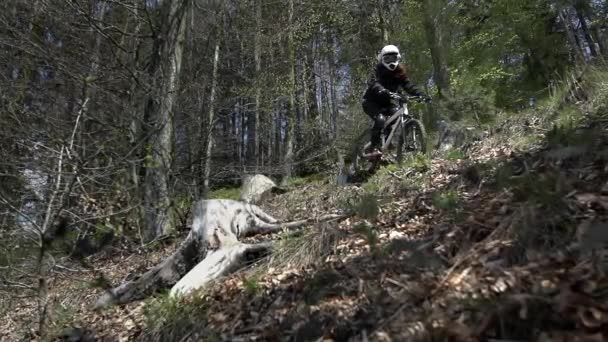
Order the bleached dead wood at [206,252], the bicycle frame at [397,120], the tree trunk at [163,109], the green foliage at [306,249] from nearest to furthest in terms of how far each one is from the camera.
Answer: the green foliage at [306,249]
the bleached dead wood at [206,252]
the tree trunk at [163,109]
the bicycle frame at [397,120]

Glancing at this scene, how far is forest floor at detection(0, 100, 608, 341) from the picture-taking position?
7.75 feet

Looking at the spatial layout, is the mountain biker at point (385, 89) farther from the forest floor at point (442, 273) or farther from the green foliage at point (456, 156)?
the forest floor at point (442, 273)

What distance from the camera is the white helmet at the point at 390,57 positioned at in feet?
27.7

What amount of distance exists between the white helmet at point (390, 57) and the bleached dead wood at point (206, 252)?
3.89 metres

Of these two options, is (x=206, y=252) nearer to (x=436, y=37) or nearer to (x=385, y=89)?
(x=385, y=89)

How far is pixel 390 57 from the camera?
8.46 meters

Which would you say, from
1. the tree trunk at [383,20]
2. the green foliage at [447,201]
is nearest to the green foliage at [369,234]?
the green foliage at [447,201]

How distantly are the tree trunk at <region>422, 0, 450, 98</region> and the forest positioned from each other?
8.56 ft

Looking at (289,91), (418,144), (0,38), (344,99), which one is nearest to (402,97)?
(418,144)

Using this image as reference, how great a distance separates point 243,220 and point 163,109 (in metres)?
3.42

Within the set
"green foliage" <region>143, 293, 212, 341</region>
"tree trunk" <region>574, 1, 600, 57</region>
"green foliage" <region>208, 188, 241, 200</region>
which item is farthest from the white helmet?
"tree trunk" <region>574, 1, 600, 57</region>

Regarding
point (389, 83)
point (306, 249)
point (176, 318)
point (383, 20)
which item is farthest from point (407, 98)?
point (383, 20)

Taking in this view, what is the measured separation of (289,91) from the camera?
58.0 feet

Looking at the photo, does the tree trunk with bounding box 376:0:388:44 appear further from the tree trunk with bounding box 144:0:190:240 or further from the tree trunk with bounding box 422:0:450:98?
the tree trunk with bounding box 144:0:190:240
